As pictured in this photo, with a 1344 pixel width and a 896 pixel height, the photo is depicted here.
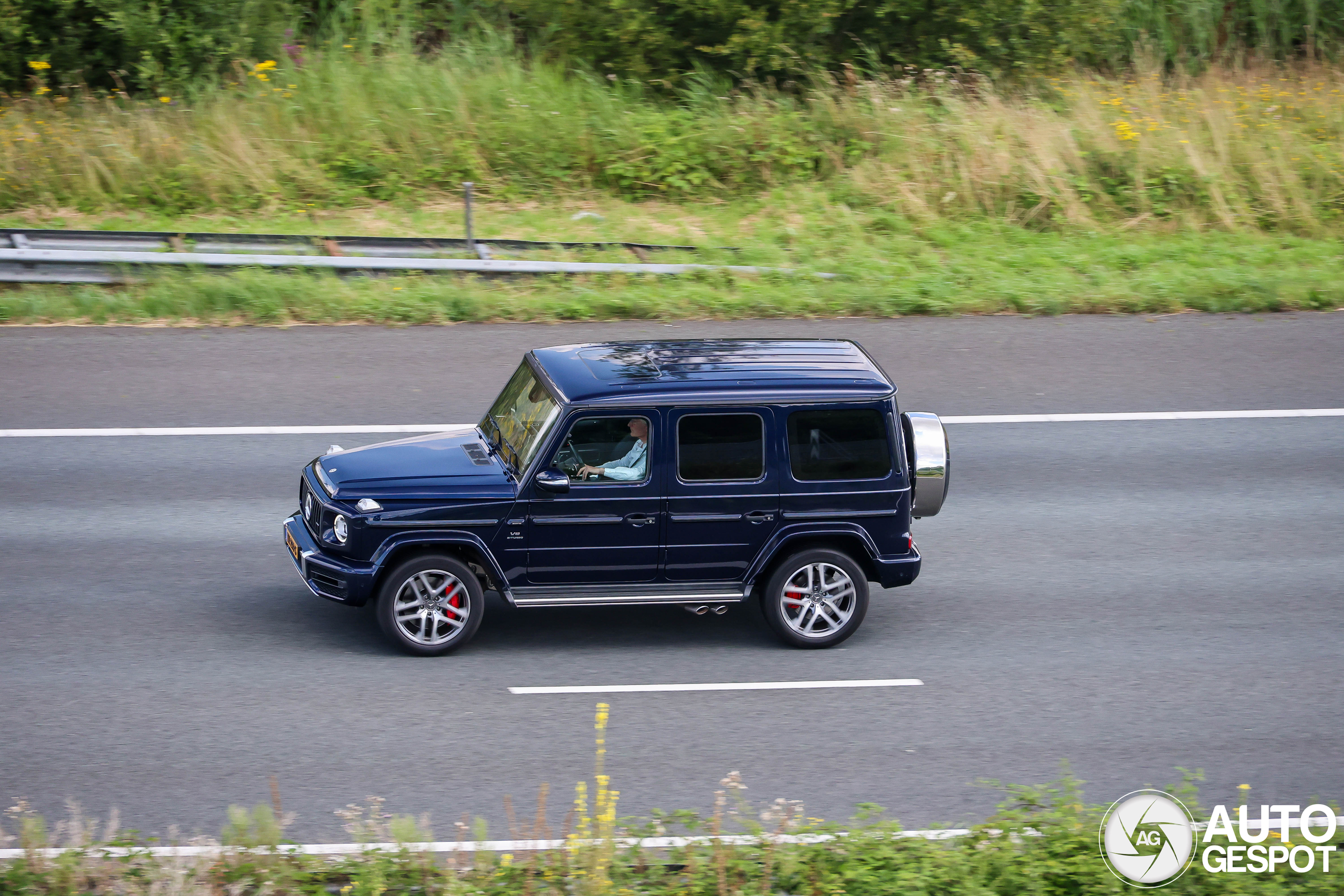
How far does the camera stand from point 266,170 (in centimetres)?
1880

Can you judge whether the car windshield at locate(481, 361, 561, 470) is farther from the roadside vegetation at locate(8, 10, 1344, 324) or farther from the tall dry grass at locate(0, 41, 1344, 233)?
the tall dry grass at locate(0, 41, 1344, 233)

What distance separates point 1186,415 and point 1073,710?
18.7 ft

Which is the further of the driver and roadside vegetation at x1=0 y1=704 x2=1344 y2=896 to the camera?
the driver

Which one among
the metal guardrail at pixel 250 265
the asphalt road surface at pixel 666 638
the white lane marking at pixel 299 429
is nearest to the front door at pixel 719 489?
the asphalt road surface at pixel 666 638

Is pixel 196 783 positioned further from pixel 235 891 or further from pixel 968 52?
pixel 968 52

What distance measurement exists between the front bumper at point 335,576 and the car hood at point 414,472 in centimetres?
39

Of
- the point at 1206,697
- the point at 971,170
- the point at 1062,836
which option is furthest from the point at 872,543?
the point at 971,170

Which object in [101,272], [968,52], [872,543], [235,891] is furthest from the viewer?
[968,52]

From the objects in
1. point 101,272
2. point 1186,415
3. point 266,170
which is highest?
point 266,170

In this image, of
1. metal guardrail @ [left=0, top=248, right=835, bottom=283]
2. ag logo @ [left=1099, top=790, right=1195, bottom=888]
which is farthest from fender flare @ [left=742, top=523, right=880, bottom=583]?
metal guardrail @ [left=0, top=248, right=835, bottom=283]

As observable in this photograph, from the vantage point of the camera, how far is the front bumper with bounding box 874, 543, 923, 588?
8.42 metres

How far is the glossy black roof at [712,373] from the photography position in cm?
815

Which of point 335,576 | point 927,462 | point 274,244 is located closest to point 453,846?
point 335,576

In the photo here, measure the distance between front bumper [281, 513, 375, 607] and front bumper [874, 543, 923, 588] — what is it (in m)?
3.08
